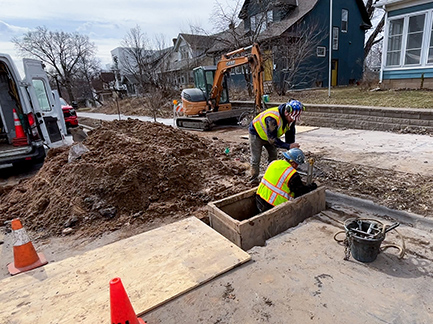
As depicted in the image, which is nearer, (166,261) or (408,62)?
(166,261)

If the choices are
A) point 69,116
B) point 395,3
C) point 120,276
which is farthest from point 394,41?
point 69,116

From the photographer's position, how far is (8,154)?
6211 mm

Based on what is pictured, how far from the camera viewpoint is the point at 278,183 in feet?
11.3

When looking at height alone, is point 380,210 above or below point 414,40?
below

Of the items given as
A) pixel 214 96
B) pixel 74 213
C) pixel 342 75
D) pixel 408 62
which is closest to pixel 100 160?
pixel 74 213

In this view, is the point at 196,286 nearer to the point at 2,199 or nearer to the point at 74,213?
the point at 74,213

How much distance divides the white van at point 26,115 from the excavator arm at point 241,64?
6.19 m

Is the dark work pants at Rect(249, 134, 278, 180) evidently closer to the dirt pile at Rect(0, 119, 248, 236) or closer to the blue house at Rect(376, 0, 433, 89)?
the dirt pile at Rect(0, 119, 248, 236)

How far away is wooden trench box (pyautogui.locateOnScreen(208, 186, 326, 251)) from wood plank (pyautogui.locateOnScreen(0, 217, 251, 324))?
0.60ft

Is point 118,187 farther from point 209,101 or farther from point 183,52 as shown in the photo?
point 183,52

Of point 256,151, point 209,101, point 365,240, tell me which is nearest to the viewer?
point 365,240

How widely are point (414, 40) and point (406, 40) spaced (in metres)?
0.32

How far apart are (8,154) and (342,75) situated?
74.7 feet

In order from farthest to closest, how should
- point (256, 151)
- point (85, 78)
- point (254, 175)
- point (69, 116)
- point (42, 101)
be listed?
point (85, 78)
point (69, 116)
point (42, 101)
point (254, 175)
point (256, 151)
